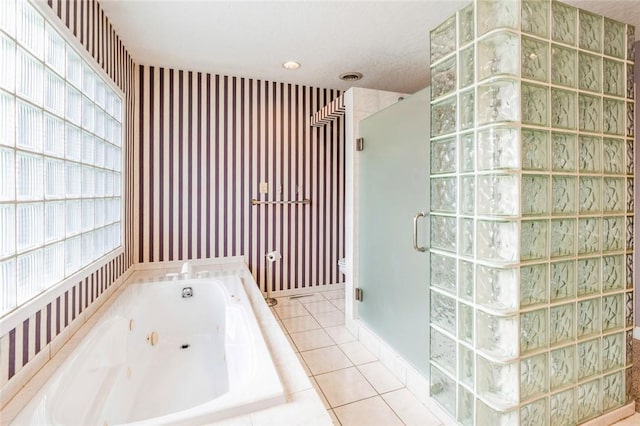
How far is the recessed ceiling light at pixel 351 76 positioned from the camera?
119 inches

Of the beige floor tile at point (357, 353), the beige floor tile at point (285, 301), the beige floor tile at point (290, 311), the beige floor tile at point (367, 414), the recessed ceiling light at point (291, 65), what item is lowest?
the beige floor tile at point (367, 414)

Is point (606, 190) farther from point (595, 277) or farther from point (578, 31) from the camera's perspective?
point (578, 31)

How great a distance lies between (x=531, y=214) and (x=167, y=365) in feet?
7.47

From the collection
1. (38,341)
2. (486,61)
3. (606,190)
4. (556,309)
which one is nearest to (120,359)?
(38,341)

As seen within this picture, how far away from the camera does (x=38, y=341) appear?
1.27 meters

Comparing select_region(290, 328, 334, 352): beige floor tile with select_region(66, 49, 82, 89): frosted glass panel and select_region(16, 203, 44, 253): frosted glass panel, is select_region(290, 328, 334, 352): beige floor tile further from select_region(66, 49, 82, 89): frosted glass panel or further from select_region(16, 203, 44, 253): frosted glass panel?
select_region(66, 49, 82, 89): frosted glass panel

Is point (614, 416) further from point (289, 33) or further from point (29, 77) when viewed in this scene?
point (29, 77)

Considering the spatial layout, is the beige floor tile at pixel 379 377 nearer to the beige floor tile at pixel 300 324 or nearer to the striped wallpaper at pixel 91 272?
the beige floor tile at pixel 300 324

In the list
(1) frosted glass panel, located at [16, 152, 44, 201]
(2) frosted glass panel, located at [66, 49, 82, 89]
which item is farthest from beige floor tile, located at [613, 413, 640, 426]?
(2) frosted glass panel, located at [66, 49, 82, 89]

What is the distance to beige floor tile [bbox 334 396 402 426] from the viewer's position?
1.59 metres

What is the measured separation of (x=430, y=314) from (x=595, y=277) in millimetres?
783

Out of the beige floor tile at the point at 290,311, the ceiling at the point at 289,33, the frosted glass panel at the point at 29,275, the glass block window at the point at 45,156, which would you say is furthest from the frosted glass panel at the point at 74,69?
the beige floor tile at the point at 290,311

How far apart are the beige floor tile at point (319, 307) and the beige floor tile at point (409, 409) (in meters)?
1.30

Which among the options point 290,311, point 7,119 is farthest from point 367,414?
point 7,119
